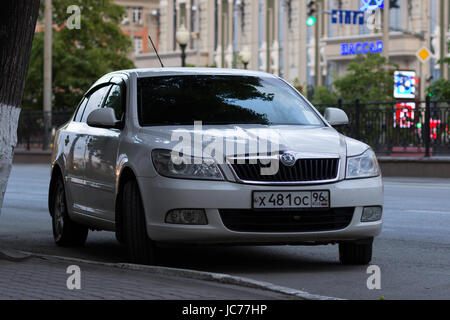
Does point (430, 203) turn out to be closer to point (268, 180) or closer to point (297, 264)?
point (297, 264)

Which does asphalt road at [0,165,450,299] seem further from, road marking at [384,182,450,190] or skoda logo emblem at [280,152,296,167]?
road marking at [384,182,450,190]

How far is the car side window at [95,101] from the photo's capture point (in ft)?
33.7

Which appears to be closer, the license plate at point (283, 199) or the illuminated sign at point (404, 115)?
the license plate at point (283, 199)

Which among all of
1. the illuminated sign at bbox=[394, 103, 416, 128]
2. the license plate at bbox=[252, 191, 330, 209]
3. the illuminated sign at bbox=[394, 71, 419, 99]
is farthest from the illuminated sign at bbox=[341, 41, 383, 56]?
the license plate at bbox=[252, 191, 330, 209]

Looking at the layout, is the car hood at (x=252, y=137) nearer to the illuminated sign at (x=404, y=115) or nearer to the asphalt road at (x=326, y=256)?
the asphalt road at (x=326, y=256)

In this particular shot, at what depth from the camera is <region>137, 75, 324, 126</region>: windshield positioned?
358 inches

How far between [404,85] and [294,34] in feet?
140

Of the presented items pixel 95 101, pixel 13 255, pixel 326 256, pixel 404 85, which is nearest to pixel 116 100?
pixel 95 101

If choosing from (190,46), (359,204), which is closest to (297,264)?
(359,204)

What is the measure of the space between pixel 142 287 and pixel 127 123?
2309mm

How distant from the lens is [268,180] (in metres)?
8.04

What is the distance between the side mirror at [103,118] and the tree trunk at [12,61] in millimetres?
739

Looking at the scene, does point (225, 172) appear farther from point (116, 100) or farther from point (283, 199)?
point (116, 100)

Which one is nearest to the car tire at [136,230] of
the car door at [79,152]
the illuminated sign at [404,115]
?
the car door at [79,152]
